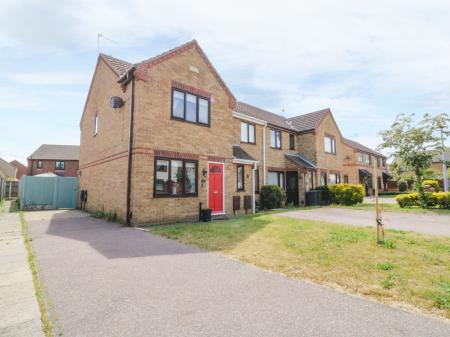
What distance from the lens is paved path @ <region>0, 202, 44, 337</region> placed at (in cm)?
280

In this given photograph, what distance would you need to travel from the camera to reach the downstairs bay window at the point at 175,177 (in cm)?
1023

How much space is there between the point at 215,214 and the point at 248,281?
8.30m

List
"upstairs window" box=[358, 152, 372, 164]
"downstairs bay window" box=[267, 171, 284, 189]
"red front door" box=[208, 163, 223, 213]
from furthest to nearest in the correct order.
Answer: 1. "upstairs window" box=[358, 152, 372, 164]
2. "downstairs bay window" box=[267, 171, 284, 189]
3. "red front door" box=[208, 163, 223, 213]

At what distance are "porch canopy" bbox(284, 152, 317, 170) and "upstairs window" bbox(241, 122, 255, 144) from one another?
4021 mm

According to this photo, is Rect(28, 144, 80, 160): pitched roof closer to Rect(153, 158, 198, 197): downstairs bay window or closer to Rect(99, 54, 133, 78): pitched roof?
Rect(99, 54, 133, 78): pitched roof

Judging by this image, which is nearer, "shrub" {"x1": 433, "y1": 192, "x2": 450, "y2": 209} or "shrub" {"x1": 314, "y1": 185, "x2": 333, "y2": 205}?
"shrub" {"x1": 433, "y1": 192, "x2": 450, "y2": 209}

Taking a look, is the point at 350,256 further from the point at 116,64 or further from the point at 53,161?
the point at 53,161

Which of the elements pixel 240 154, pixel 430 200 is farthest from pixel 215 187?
pixel 430 200

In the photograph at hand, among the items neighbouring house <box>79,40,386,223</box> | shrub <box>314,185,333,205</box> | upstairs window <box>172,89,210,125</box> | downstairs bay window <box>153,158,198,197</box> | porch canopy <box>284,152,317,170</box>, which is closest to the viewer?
neighbouring house <box>79,40,386,223</box>

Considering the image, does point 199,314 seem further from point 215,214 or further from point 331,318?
point 215,214

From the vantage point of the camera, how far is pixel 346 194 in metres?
18.6

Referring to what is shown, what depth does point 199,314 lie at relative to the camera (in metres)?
3.12

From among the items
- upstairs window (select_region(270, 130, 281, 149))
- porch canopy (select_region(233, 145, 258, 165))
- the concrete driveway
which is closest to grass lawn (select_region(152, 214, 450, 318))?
the concrete driveway

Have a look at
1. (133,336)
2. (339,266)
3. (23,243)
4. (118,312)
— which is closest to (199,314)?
(133,336)
